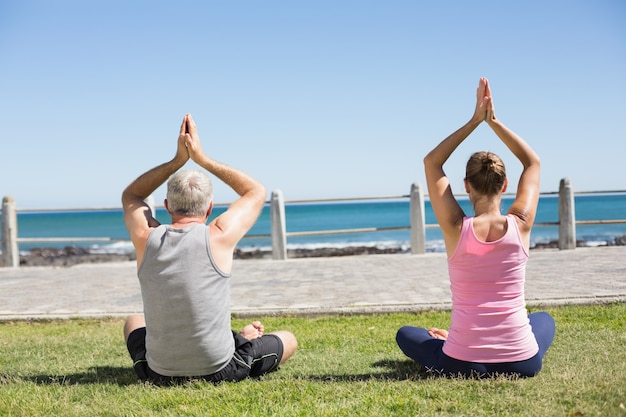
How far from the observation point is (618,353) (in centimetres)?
429

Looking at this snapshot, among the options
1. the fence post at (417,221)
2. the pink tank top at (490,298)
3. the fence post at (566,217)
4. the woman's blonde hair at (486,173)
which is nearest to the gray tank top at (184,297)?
the pink tank top at (490,298)

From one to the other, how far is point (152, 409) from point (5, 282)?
335 inches

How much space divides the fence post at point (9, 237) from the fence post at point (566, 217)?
37.4 feet

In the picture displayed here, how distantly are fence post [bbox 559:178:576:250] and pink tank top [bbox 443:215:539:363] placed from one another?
10.2 meters

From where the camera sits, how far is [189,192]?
11.5 ft

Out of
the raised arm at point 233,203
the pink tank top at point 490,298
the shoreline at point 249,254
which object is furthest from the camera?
the shoreline at point 249,254

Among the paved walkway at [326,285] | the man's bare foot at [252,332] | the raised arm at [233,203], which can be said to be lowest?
the paved walkway at [326,285]

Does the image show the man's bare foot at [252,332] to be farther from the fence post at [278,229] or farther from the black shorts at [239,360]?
the fence post at [278,229]

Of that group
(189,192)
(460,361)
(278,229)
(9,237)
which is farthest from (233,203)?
(9,237)

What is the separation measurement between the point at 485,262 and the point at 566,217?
10588 mm

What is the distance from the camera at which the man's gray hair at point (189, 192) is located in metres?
3.49

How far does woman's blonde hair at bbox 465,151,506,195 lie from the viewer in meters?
3.34

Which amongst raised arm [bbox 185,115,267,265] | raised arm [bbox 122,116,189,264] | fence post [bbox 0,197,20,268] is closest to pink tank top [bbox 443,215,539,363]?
raised arm [bbox 185,115,267,265]

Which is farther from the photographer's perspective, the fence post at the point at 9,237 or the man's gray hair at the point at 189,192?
the fence post at the point at 9,237
